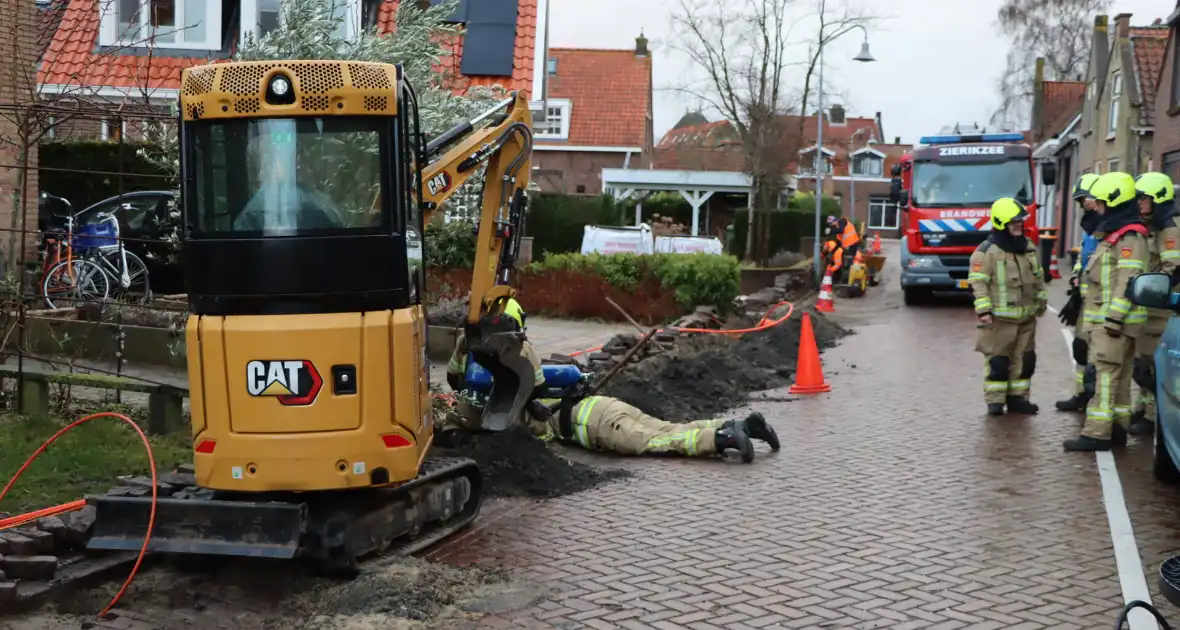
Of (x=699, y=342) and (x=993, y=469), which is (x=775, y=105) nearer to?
(x=699, y=342)

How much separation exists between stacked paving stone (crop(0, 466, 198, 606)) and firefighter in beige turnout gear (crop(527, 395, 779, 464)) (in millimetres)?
3197

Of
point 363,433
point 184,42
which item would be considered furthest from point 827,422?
point 184,42

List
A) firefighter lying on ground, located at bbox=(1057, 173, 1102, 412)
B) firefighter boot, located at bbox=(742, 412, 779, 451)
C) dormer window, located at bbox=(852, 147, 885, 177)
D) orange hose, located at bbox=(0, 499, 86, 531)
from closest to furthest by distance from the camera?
orange hose, located at bbox=(0, 499, 86, 531)
firefighter boot, located at bbox=(742, 412, 779, 451)
firefighter lying on ground, located at bbox=(1057, 173, 1102, 412)
dormer window, located at bbox=(852, 147, 885, 177)

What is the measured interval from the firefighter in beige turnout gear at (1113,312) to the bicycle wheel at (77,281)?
409 inches

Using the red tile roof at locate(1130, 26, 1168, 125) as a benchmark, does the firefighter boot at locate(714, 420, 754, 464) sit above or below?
below

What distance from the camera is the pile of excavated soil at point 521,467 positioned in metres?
8.20

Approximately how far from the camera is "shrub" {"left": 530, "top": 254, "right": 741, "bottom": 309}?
1898cm

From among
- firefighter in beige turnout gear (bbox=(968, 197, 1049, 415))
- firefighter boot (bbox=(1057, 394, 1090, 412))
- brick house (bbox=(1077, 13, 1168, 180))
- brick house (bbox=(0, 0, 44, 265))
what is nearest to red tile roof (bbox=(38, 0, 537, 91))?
brick house (bbox=(0, 0, 44, 265))

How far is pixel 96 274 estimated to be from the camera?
14.4m

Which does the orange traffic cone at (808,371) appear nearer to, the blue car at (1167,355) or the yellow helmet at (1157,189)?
the yellow helmet at (1157,189)

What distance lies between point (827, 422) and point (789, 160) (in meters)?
24.5

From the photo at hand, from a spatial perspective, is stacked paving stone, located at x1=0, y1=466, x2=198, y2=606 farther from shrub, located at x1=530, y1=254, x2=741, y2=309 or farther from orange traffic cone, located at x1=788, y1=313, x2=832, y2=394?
shrub, located at x1=530, y1=254, x2=741, y2=309

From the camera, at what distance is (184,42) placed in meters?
20.6

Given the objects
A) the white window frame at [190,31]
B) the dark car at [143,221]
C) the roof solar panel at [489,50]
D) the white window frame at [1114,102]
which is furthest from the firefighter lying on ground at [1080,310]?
the white window frame at [1114,102]
